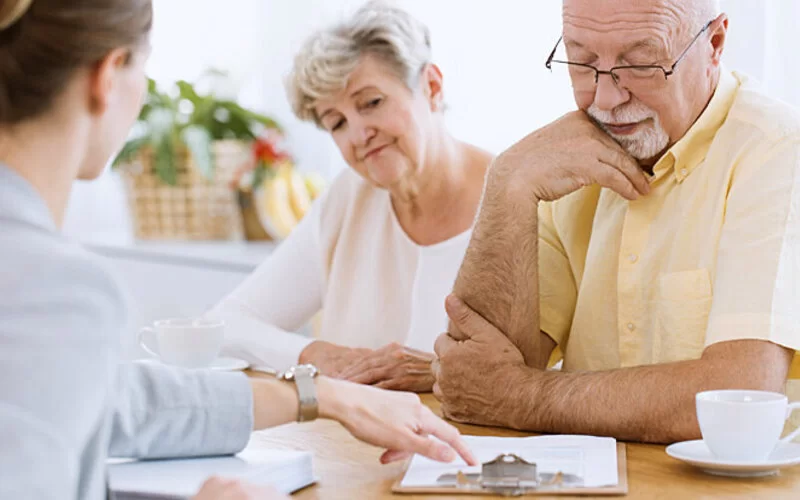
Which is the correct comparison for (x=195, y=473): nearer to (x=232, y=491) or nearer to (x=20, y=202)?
(x=232, y=491)

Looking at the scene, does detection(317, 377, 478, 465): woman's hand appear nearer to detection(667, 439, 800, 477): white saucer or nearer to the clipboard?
the clipboard

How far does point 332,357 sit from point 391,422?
0.86 m

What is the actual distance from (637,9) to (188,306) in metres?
2.66

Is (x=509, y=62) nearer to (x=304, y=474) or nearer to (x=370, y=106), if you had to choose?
(x=370, y=106)

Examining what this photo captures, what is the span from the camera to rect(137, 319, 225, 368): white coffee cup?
1.85 meters

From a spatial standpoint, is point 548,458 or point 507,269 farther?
point 507,269

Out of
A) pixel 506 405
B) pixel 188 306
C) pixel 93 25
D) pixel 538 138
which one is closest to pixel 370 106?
pixel 538 138

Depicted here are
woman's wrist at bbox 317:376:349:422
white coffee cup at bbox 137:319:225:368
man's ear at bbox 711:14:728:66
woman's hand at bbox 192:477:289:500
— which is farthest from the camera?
white coffee cup at bbox 137:319:225:368

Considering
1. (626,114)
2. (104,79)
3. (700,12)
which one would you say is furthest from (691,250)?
(104,79)

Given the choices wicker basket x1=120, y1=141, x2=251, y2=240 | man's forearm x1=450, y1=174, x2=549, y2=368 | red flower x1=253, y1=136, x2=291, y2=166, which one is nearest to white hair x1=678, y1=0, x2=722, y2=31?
man's forearm x1=450, y1=174, x2=549, y2=368

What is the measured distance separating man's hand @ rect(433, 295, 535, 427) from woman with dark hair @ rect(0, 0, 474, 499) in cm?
54

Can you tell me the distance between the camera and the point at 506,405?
152cm

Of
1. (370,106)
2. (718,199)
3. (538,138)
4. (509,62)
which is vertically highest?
(509,62)

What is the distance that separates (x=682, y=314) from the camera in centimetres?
160
